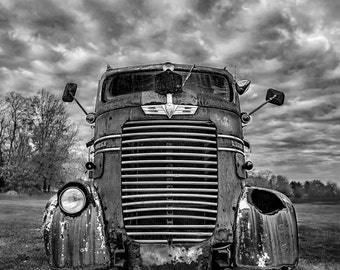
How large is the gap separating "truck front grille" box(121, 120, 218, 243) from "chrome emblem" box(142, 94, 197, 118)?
0.41ft

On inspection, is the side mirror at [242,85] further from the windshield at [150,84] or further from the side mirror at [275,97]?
the side mirror at [275,97]

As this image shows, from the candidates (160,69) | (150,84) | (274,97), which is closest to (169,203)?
(150,84)

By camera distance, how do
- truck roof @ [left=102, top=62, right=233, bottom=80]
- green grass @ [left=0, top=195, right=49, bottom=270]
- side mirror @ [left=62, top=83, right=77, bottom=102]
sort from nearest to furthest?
truck roof @ [left=102, top=62, right=233, bottom=80], side mirror @ [left=62, top=83, right=77, bottom=102], green grass @ [left=0, top=195, right=49, bottom=270]

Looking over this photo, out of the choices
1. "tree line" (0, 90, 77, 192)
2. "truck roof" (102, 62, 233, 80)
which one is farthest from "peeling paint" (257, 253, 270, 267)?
"tree line" (0, 90, 77, 192)

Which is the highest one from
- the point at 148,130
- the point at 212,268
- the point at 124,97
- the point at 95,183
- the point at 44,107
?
the point at 44,107

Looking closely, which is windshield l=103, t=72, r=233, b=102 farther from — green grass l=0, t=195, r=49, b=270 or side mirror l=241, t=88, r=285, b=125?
green grass l=0, t=195, r=49, b=270

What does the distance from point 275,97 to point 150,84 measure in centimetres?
183

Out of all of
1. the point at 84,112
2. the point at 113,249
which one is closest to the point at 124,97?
the point at 84,112

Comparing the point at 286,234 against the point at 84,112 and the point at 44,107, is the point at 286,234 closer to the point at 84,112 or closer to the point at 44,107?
the point at 84,112

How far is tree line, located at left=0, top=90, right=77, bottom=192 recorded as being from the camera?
42625mm

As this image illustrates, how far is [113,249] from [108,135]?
134 centimetres

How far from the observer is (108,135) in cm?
488

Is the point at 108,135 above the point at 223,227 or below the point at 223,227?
above

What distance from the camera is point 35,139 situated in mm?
43781
